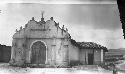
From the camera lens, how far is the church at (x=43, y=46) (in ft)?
34.5

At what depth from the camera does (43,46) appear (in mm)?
10938

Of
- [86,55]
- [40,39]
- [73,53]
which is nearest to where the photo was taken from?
[40,39]

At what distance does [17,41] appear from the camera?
36.5ft

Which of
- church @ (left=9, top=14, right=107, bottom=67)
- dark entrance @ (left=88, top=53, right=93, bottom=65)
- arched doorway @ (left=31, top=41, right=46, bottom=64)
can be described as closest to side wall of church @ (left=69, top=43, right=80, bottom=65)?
church @ (left=9, top=14, right=107, bottom=67)

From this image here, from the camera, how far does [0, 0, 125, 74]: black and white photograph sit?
7352 mm

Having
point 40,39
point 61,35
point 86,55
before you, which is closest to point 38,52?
point 40,39

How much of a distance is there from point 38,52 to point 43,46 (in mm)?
396

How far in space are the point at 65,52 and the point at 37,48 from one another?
1.48 metres

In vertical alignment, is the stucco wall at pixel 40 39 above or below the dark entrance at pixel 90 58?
above

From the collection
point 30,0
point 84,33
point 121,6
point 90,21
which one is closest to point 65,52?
point 84,33

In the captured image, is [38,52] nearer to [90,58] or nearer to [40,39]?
[40,39]

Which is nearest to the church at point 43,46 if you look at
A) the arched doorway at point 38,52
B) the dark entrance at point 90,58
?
the arched doorway at point 38,52

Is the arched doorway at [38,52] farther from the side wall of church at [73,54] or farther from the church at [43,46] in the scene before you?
the side wall of church at [73,54]

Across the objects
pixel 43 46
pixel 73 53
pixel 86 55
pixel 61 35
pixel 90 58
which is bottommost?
pixel 90 58
